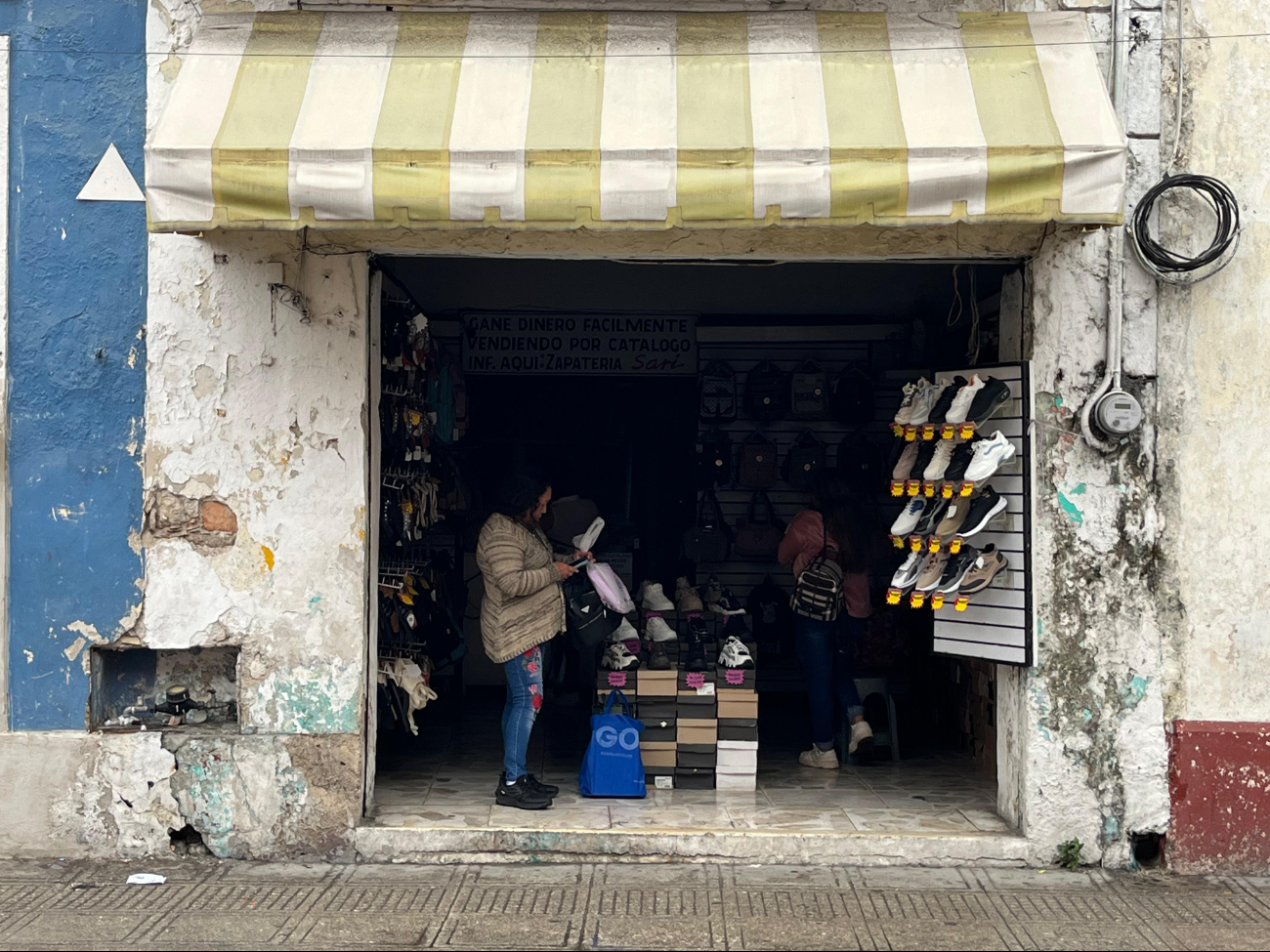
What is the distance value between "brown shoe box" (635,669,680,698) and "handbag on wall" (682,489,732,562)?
268 centimetres

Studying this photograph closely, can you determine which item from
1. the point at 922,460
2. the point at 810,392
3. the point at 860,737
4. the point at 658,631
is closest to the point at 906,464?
the point at 922,460

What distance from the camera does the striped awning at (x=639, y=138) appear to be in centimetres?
541

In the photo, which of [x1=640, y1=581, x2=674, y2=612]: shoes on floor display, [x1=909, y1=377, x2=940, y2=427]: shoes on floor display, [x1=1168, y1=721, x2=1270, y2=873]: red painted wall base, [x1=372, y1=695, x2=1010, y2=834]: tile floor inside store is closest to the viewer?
[x1=1168, y1=721, x2=1270, y2=873]: red painted wall base

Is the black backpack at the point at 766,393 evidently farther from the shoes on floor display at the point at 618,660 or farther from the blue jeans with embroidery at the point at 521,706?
the blue jeans with embroidery at the point at 521,706

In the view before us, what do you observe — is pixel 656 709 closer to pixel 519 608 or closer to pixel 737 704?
pixel 737 704

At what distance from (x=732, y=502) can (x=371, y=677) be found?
4.43m

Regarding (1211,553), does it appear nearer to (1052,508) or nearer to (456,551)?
(1052,508)

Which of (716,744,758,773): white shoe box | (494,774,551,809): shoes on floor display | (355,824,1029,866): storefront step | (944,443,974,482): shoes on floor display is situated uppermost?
(944,443,974,482): shoes on floor display

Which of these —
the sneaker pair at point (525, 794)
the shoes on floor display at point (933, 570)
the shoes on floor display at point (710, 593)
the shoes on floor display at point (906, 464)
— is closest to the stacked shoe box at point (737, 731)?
the shoes on floor display at point (710, 593)

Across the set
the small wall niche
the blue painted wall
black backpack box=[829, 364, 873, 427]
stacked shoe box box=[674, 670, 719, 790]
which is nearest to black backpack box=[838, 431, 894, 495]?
black backpack box=[829, 364, 873, 427]

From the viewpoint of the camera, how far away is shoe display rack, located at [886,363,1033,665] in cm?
639

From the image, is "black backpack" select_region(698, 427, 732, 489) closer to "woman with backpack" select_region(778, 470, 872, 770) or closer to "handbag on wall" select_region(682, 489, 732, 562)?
"handbag on wall" select_region(682, 489, 732, 562)

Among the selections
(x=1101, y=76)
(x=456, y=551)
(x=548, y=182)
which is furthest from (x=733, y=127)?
(x=456, y=551)

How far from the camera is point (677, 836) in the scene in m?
6.38
